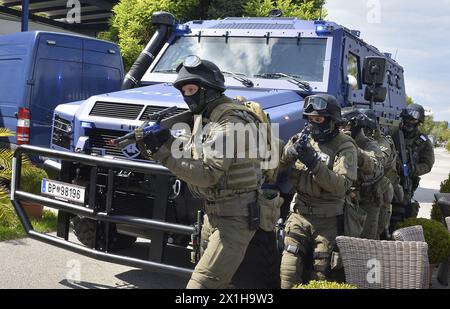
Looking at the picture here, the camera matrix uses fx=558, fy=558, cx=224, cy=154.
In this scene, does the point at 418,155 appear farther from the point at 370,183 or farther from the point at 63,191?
the point at 63,191

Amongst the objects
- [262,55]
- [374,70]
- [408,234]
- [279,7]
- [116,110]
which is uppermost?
[279,7]

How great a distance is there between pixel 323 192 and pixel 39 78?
4854 mm

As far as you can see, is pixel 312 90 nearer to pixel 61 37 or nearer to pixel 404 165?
pixel 404 165

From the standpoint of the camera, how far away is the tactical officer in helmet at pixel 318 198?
3646 mm

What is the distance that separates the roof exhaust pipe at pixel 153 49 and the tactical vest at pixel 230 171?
2.55 metres

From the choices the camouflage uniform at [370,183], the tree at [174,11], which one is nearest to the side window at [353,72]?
the camouflage uniform at [370,183]

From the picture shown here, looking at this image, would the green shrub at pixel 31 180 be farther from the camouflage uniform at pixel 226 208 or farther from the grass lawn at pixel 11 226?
the camouflage uniform at pixel 226 208

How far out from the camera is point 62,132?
4695 mm

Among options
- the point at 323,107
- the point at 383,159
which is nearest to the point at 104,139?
the point at 323,107

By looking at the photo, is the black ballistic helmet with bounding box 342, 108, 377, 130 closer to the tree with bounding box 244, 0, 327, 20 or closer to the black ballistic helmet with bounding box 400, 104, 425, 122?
the black ballistic helmet with bounding box 400, 104, 425, 122

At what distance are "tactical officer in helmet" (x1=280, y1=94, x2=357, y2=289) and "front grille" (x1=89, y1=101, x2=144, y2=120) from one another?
1.21 meters

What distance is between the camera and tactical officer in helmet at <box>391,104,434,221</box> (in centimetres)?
673

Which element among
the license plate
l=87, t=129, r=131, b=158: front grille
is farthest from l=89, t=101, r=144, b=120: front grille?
the license plate

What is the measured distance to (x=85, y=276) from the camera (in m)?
4.80
